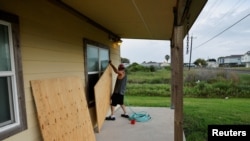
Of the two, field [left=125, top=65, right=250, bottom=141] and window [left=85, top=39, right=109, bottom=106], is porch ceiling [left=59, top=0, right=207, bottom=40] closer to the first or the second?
window [left=85, top=39, right=109, bottom=106]

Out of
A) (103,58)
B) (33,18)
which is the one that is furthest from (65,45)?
(103,58)

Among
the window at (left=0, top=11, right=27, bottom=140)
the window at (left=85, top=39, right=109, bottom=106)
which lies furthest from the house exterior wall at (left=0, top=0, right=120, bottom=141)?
the window at (left=85, top=39, right=109, bottom=106)

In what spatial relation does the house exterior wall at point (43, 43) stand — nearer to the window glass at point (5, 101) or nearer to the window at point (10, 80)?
the window at point (10, 80)

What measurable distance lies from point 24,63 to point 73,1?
1250 mm

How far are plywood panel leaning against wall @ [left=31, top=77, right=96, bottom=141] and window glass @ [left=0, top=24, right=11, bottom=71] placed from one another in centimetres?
46

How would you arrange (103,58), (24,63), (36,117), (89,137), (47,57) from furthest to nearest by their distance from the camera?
1. (103,58)
2. (89,137)
3. (47,57)
4. (36,117)
5. (24,63)

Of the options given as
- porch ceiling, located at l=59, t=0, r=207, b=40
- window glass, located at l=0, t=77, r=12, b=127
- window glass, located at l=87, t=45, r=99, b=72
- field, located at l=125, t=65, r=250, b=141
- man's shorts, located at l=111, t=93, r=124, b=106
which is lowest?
field, located at l=125, t=65, r=250, b=141

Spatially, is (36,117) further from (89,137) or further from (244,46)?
(244,46)

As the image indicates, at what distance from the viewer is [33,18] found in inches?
106

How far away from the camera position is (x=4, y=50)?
2.19 meters

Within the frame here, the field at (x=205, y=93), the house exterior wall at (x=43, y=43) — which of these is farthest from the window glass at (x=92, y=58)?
the field at (x=205, y=93)

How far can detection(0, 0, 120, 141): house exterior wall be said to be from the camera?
8.18 feet

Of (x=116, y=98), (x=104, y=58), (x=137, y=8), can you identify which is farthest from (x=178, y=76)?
(x=104, y=58)

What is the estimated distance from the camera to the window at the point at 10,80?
218 cm
